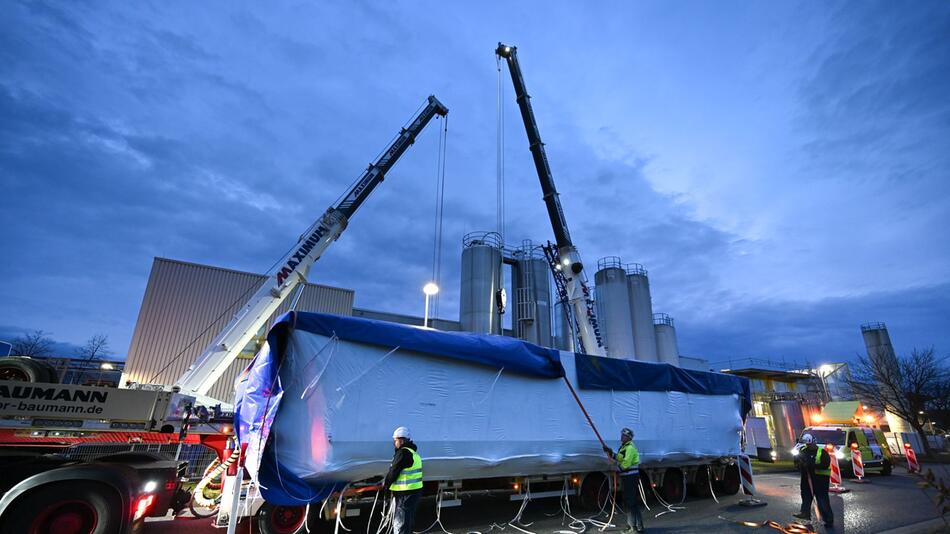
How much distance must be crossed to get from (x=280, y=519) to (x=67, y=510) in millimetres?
2577

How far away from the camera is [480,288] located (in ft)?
76.0

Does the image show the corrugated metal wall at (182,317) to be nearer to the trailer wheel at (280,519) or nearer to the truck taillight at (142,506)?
the truck taillight at (142,506)

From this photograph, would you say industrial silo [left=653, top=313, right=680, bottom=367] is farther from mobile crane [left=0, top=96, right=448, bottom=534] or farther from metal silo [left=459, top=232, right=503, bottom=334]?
mobile crane [left=0, top=96, right=448, bottom=534]

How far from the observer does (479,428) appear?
299 inches

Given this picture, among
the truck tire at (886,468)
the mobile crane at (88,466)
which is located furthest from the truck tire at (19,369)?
the truck tire at (886,468)

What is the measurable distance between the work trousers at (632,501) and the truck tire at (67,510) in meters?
7.77

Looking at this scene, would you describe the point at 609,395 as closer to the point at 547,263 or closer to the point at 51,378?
the point at 51,378

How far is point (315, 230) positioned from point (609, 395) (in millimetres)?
10741

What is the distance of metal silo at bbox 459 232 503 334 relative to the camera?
22.5 meters

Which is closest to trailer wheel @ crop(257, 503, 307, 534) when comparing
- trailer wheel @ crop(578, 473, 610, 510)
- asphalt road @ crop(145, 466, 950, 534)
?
asphalt road @ crop(145, 466, 950, 534)

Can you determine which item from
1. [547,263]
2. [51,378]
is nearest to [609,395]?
[51,378]

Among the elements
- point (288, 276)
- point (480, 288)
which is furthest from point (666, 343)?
point (288, 276)

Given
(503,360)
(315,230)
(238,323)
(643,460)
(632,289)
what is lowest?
(643,460)

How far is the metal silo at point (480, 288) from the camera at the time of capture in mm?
22500
